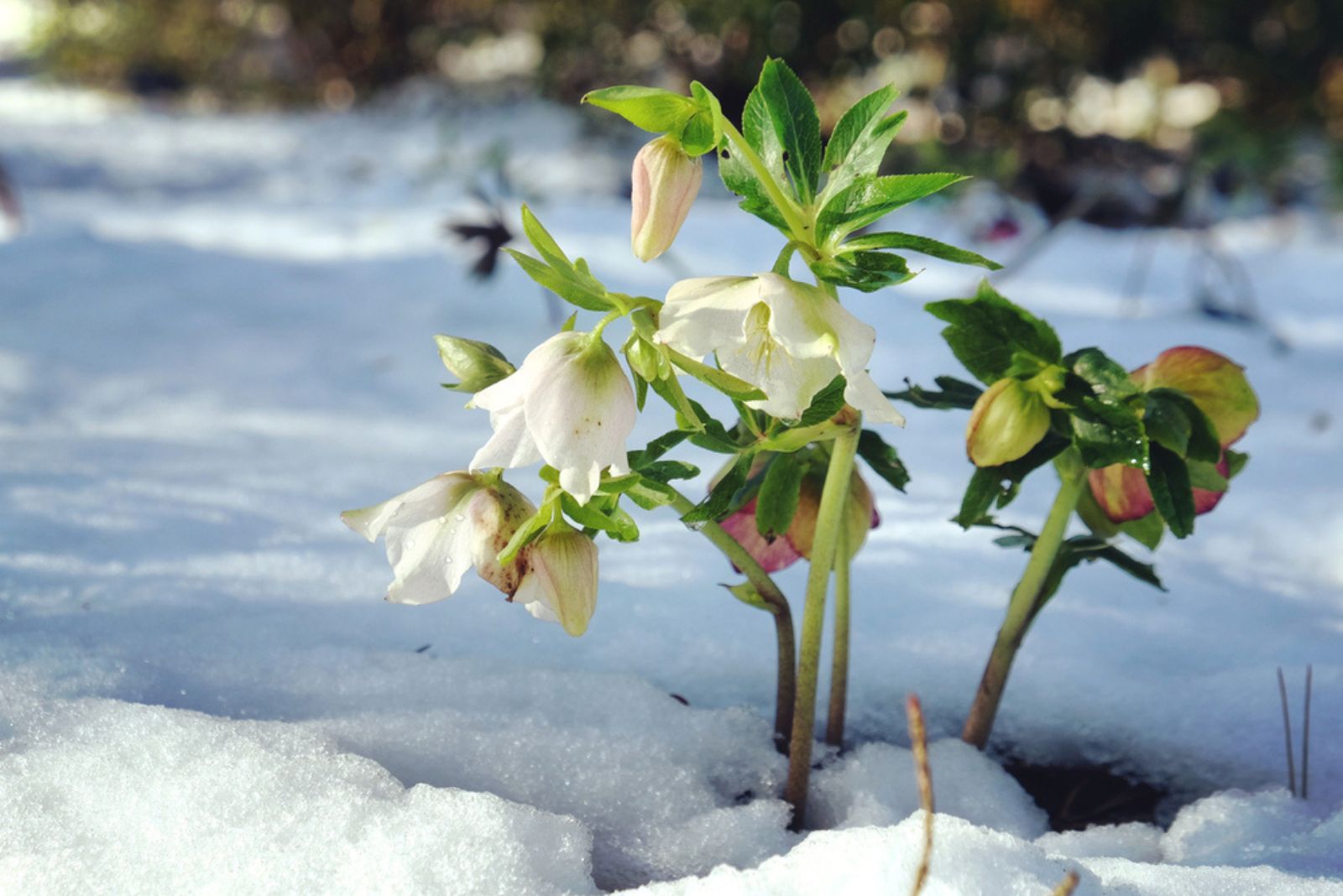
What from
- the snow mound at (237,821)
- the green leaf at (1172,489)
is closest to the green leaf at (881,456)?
the green leaf at (1172,489)

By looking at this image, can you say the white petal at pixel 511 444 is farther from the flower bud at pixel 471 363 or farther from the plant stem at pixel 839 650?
the plant stem at pixel 839 650

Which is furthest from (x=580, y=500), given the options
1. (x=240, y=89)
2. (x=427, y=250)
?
(x=240, y=89)

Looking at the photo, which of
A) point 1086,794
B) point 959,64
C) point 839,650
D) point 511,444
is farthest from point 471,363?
point 959,64

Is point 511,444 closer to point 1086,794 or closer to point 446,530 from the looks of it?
point 446,530

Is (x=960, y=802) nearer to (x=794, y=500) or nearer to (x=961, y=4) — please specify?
(x=794, y=500)

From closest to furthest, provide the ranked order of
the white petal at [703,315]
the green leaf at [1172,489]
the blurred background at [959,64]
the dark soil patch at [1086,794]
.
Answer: the white petal at [703,315], the green leaf at [1172,489], the dark soil patch at [1086,794], the blurred background at [959,64]

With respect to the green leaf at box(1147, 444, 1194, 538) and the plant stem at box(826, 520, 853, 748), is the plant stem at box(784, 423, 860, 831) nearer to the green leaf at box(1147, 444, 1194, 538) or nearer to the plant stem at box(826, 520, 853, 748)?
the plant stem at box(826, 520, 853, 748)

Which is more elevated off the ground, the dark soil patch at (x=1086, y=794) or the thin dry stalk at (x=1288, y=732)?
the thin dry stalk at (x=1288, y=732)
